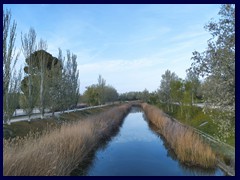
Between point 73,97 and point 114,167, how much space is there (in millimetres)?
17345

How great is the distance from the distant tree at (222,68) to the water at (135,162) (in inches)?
108

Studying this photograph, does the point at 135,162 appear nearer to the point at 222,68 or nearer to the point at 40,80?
the point at 222,68

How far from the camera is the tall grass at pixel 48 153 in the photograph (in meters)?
5.98

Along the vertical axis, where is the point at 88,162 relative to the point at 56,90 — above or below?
below

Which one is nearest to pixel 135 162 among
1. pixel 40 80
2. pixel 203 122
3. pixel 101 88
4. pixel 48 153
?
pixel 48 153

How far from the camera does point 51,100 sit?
20.3 m

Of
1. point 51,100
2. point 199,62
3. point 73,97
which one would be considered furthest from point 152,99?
point 199,62

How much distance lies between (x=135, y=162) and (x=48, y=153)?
4900mm

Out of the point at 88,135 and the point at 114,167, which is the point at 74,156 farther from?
the point at 88,135

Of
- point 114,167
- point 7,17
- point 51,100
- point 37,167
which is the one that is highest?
point 7,17

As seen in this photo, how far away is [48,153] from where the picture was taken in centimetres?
662

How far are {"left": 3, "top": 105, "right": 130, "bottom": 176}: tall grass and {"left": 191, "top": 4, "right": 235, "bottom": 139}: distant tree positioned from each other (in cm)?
441

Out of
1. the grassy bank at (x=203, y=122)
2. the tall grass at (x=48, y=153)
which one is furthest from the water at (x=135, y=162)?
the grassy bank at (x=203, y=122)

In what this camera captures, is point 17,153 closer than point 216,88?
Yes
